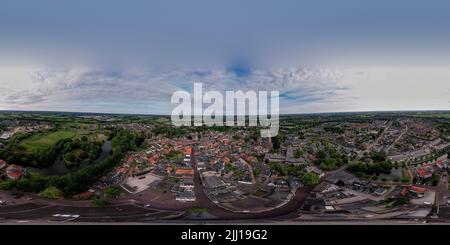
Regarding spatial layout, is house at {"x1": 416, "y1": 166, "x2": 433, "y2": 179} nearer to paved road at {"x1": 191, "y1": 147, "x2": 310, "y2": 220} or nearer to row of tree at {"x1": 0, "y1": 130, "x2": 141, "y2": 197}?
paved road at {"x1": 191, "y1": 147, "x2": 310, "y2": 220}

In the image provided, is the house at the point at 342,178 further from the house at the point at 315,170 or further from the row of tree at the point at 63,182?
the row of tree at the point at 63,182

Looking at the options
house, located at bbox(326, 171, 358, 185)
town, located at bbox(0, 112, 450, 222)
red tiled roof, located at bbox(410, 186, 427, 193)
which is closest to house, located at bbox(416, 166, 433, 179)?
town, located at bbox(0, 112, 450, 222)

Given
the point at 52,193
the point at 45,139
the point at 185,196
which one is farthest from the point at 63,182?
the point at 45,139

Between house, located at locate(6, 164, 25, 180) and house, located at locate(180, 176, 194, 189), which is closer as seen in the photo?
house, located at locate(180, 176, 194, 189)

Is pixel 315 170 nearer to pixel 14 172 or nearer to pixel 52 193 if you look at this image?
pixel 52 193

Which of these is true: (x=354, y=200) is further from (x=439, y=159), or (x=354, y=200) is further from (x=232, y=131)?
(x=232, y=131)

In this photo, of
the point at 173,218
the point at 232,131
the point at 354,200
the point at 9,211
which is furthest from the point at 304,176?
the point at 9,211
